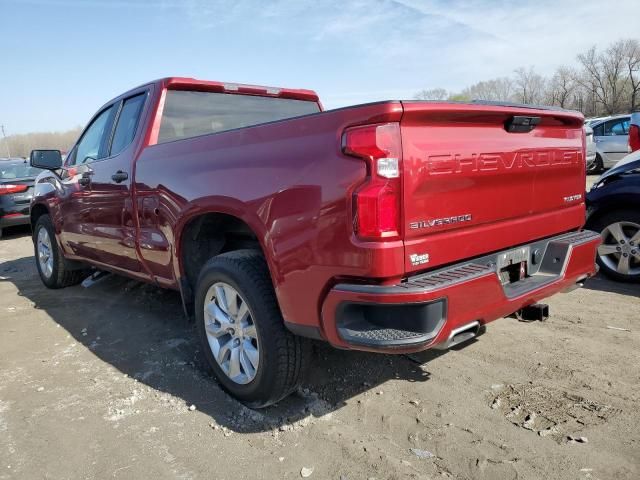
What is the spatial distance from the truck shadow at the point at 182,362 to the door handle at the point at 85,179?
1.27 m

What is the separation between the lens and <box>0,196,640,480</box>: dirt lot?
7.70 ft

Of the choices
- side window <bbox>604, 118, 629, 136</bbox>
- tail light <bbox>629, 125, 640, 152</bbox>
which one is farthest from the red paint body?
side window <bbox>604, 118, 629, 136</bbox>

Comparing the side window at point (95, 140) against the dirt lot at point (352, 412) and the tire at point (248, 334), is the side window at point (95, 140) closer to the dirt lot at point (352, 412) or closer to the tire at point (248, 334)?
the dirt lot at point (352, 412)

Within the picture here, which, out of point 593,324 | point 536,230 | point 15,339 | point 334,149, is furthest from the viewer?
point 15,339

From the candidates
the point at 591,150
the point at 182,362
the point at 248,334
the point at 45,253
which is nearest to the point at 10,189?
the point at 45,253

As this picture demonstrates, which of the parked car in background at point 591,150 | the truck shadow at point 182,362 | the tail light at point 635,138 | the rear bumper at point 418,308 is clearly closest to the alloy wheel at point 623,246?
the tail light at point 635,138

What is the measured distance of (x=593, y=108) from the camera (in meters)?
59.4

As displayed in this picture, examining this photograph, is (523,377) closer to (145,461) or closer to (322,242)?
(322,242)

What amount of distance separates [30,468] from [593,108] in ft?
226

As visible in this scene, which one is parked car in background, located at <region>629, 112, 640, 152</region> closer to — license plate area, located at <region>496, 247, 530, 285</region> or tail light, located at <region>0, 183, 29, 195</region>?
license plate area, located at <region>496, 247, 530, 285</region>

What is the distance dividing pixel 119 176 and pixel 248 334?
1876mm

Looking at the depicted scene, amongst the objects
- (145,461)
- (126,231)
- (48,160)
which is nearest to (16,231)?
(48,160)

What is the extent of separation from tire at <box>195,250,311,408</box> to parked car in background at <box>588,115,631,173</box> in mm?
13396

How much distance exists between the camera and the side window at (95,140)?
4500mm
